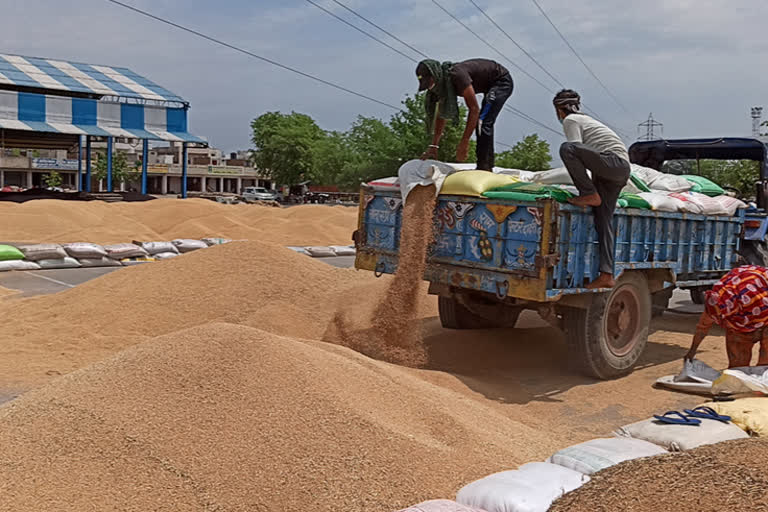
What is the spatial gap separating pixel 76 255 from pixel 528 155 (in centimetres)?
3733

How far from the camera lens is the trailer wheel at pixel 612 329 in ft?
22.0

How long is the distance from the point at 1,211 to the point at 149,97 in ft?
54.3

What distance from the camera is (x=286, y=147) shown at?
59.8 meters

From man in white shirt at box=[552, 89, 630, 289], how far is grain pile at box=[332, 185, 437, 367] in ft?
4.17

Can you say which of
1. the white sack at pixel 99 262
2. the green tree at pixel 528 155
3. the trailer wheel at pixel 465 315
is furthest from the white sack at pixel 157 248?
the green tree at pixel 528 155

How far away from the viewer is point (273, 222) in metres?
24.4

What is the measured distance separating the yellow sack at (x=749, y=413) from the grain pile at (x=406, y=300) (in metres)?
2.73

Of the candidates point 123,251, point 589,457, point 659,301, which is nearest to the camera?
point 589,457

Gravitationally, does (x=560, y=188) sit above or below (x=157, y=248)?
above

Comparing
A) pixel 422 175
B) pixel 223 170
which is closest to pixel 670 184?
pixel 422 175

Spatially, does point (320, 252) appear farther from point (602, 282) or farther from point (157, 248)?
point (602, 282)

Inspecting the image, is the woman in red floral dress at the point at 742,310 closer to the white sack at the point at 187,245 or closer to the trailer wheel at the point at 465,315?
the trailer wheel at the point at 465,315

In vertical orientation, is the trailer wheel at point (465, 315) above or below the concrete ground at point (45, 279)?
above

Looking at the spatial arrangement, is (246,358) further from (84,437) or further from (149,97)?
(149,97)
